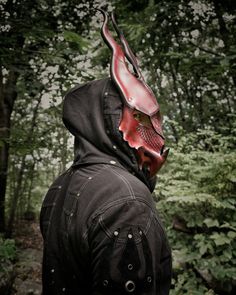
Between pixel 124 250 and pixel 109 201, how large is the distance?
8.4 inches

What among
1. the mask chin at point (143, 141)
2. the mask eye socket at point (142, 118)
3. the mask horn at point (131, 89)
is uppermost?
the mask horn at point (131, 89)

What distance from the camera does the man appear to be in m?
1.19

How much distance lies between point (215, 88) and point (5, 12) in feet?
20.1

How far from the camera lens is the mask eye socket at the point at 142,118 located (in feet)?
5.07

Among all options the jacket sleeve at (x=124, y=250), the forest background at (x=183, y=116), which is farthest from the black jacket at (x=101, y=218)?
the forest background at (x=183, y=116)

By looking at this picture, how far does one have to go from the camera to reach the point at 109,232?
1.20 metres

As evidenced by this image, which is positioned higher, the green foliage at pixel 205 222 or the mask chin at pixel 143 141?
the mask chin at pixel 143 141

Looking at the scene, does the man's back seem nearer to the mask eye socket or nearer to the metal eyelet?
the metal eyelet

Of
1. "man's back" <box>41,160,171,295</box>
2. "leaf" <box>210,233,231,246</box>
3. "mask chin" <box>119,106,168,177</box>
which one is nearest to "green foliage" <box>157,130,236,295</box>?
"leaf" <box>210,233,231,246</box>

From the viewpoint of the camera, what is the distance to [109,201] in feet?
4.09

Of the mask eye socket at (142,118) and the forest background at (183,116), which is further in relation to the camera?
the forest background at (183,116)

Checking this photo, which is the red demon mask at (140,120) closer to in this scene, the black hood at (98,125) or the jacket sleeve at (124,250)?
the black hood at (98,125)

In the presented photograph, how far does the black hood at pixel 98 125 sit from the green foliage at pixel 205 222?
8.00ft

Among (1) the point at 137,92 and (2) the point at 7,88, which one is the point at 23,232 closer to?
(2) the point at 7,88
